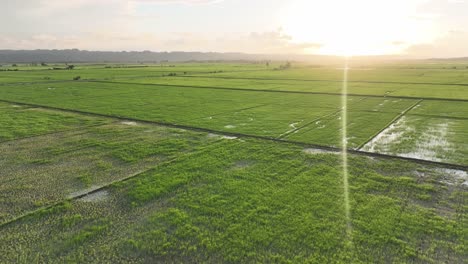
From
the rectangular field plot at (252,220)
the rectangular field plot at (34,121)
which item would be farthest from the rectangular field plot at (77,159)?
the rectangular field plot at (34,121)

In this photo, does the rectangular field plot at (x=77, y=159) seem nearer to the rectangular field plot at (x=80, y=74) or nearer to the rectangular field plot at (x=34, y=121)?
the rectangular field plot at (x=34, y=121)

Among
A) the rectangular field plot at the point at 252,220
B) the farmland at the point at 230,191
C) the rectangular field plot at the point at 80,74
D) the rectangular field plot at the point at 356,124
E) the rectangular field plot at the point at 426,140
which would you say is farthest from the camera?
the rectangular field plot at the point at 80,74

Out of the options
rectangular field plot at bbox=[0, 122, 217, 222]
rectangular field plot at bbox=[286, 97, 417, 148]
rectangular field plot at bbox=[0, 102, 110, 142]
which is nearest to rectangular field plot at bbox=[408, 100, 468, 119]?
rectangular field plot at bbox=[286, 97, 417, 148]

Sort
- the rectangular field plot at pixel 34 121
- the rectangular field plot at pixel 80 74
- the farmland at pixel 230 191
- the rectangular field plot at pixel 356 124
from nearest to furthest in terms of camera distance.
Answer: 1. the farmland at pixel 230 191
2. the rectangular field plot at pixel 356 124
3. the rectangular field plot at pixel 34 121
4. the rectangular field plot at pixel 80 74

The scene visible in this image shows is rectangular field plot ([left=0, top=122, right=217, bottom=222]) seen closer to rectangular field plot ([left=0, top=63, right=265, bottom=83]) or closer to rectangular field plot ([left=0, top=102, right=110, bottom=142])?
rectangular field plot ([left=0, top=102, right=110, bottom=142])

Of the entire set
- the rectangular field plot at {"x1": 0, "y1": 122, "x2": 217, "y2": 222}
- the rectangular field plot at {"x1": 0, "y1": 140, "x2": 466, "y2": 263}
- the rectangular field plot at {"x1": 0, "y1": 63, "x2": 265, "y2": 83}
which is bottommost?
the rectangular field plot at {"x1": 0, "y1": 140, "x2": 466, "y2": 263}

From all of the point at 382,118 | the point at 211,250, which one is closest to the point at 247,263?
the point at 211,250

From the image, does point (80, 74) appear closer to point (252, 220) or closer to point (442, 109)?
point (442, 109)
